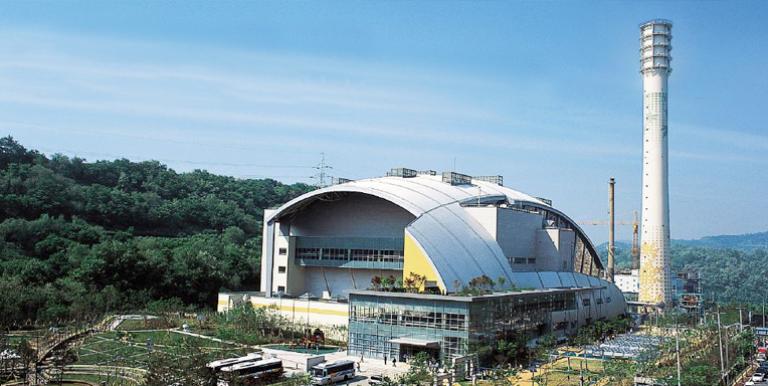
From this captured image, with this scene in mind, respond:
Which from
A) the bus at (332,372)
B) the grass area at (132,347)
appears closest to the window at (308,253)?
the grass area at (132,347)

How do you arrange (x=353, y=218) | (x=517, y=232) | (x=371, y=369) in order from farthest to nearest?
(x=353, y=218) → (x=517, y=232) → (x=371, y=369)

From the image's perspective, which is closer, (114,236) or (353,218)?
(353,218)

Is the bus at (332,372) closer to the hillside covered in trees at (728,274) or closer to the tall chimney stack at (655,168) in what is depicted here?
the tall chimney stack at (655,168)

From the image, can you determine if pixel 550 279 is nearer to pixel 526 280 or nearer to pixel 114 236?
pixel 526 280

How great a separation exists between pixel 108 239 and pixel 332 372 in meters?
34.8

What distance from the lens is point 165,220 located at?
236 ft

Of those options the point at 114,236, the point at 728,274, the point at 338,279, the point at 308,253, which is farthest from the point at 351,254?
the point at 728,274

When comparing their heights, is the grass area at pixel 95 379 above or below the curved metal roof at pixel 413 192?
below

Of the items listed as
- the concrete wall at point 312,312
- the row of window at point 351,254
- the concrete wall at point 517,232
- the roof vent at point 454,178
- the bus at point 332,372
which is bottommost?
the bus at point 332,372

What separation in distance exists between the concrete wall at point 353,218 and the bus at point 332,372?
1496 centimetres

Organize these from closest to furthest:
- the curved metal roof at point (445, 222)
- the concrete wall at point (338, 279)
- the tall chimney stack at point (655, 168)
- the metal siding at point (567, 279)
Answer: the curved metal roof at point (445, 222), the concrete wall at point (338, 279), the metal siding at point (567, 279), the tall chimney stack at point (655, 168)

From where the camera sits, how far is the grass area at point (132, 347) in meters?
28.9

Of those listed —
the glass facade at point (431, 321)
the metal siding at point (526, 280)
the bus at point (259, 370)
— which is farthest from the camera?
the metal siding at point (526, 280)

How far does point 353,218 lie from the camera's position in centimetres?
4484
